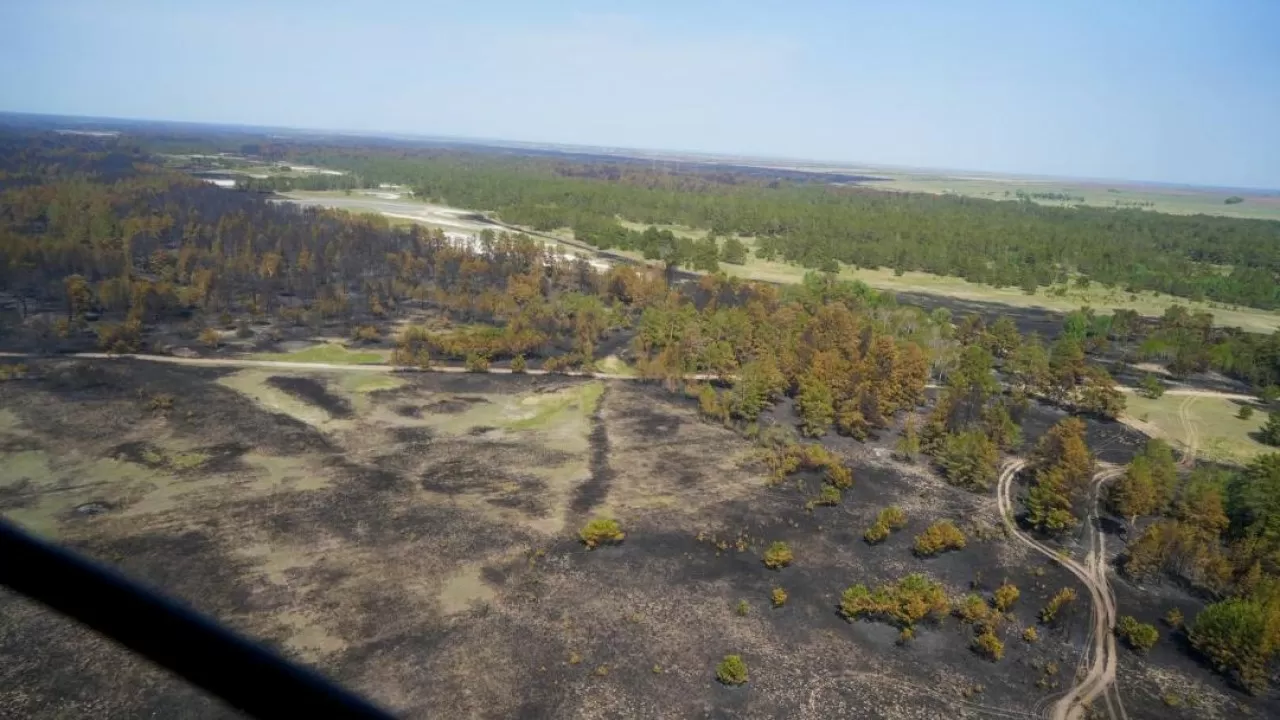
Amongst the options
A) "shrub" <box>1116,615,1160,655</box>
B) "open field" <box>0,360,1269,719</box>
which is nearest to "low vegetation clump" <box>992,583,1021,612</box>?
"open field" <box>0,360,1269,719</box>

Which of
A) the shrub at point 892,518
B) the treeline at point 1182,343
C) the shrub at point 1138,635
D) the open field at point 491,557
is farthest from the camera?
the treeline at point 1182,343

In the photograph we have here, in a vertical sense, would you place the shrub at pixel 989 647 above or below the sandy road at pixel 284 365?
below

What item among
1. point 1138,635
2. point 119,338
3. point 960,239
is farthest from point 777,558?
point 960,239

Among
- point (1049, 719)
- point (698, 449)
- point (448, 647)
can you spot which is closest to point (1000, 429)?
point (698, 449)

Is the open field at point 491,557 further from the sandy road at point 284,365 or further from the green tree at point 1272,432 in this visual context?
the green tree at point 1272,432

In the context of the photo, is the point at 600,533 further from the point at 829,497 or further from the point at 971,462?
the point at 971,462

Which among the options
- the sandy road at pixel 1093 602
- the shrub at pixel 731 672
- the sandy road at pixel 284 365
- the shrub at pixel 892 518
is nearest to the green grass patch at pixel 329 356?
the sandy road at pixel 284 365

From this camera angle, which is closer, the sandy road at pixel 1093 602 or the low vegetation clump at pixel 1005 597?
the sandy road at pixel 1093 602

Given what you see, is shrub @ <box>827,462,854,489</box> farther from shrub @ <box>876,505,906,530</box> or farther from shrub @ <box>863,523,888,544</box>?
shrub @ <box>863,523,888,544</box>
